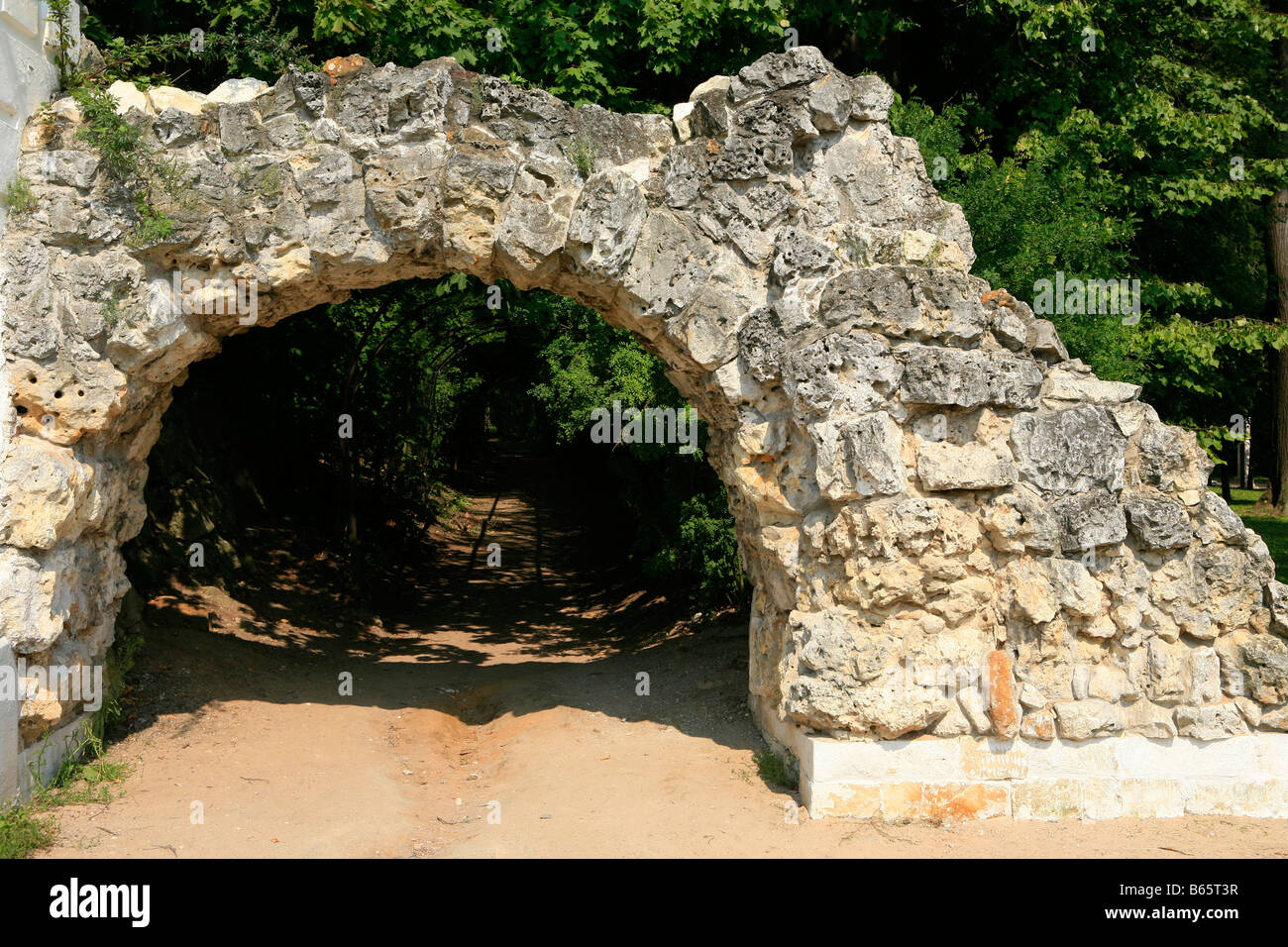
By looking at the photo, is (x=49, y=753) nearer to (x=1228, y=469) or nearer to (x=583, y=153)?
(x=583, y=153)

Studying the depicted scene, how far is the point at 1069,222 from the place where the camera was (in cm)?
943

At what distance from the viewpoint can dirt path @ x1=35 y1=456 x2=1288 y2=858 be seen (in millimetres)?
5785

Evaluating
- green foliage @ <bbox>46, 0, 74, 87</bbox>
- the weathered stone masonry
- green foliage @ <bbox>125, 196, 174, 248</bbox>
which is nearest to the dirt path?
the weathered stone masonry

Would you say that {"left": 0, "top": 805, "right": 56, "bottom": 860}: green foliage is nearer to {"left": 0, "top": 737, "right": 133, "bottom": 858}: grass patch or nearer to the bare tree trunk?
{"left": 0, "top": 737, "right": 133, "bottom": 858}: grass patch

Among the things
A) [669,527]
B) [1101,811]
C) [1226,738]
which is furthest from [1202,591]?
[669,527]

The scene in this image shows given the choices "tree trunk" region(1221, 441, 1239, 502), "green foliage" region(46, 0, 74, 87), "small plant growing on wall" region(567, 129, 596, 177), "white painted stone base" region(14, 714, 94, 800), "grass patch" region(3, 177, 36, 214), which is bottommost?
"white painted stone base" region(14, 714, 94, 800)

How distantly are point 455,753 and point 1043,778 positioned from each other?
4.08 m

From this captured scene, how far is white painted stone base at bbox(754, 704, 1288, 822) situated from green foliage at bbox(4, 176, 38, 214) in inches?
217

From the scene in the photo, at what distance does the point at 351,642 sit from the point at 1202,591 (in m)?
→ 8.05

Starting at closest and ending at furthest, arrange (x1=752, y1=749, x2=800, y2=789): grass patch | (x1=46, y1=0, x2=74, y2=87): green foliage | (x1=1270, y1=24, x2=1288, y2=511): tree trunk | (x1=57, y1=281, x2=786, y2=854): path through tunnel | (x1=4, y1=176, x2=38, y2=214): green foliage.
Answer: (x1=4, y1=176, x2=38, y2=214): green foliage < (x1=46, y1=0, x2=74, y2=87): green foliage < (x1=752, y1=749, x2=800, y2=789): grass patch < (x1=57, y1=281, x2=786, y2=854): path through tunnel < (x1=1270, y1=24, x2=1288, y2=511): tree trunk

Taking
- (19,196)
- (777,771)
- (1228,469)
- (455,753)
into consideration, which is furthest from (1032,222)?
(1228,469)

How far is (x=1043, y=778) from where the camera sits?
6062 mm

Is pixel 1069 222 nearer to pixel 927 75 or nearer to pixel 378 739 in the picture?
pixel 927 75

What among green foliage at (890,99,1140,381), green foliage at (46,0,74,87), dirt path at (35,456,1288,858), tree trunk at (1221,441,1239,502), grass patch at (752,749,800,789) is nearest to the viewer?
dirt path at (35,456,1288,858)
